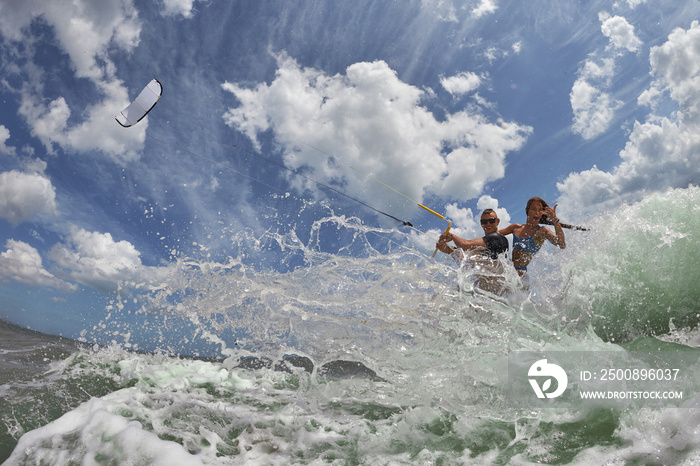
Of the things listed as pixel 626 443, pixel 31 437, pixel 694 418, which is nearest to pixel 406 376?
pixel 626 443

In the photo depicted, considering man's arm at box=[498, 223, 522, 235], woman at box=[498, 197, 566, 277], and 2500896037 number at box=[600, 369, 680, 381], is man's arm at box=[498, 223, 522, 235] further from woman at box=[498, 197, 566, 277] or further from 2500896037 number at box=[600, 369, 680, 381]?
2500896037 number at box=[600, 369, 680, 381]

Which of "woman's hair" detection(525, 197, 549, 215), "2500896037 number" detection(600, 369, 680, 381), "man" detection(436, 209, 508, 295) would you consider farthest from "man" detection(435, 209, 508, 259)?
"2500896037 number" detection(600, 369, 680, 381)

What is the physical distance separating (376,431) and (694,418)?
8.08 feet

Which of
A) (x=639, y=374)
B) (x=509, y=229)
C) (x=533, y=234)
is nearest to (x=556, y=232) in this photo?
(x=533, y=234)

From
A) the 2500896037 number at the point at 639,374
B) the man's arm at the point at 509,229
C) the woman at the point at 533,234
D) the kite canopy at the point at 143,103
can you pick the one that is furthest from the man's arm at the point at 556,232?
the kite canopy at the point at 143,103

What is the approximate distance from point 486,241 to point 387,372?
3292mm

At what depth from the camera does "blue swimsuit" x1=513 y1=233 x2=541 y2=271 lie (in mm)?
6781

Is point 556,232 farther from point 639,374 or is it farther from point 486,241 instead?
point 639,374

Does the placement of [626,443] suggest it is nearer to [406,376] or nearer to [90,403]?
[406,376]

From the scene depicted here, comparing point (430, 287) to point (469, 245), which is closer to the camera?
point (430, 287)

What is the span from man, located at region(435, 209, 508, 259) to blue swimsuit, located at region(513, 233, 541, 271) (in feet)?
0.78

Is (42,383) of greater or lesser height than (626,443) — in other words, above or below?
below

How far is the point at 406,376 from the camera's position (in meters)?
4.82

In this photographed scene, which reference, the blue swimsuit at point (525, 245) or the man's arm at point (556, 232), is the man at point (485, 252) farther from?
the man's arm at point (556, 232)
